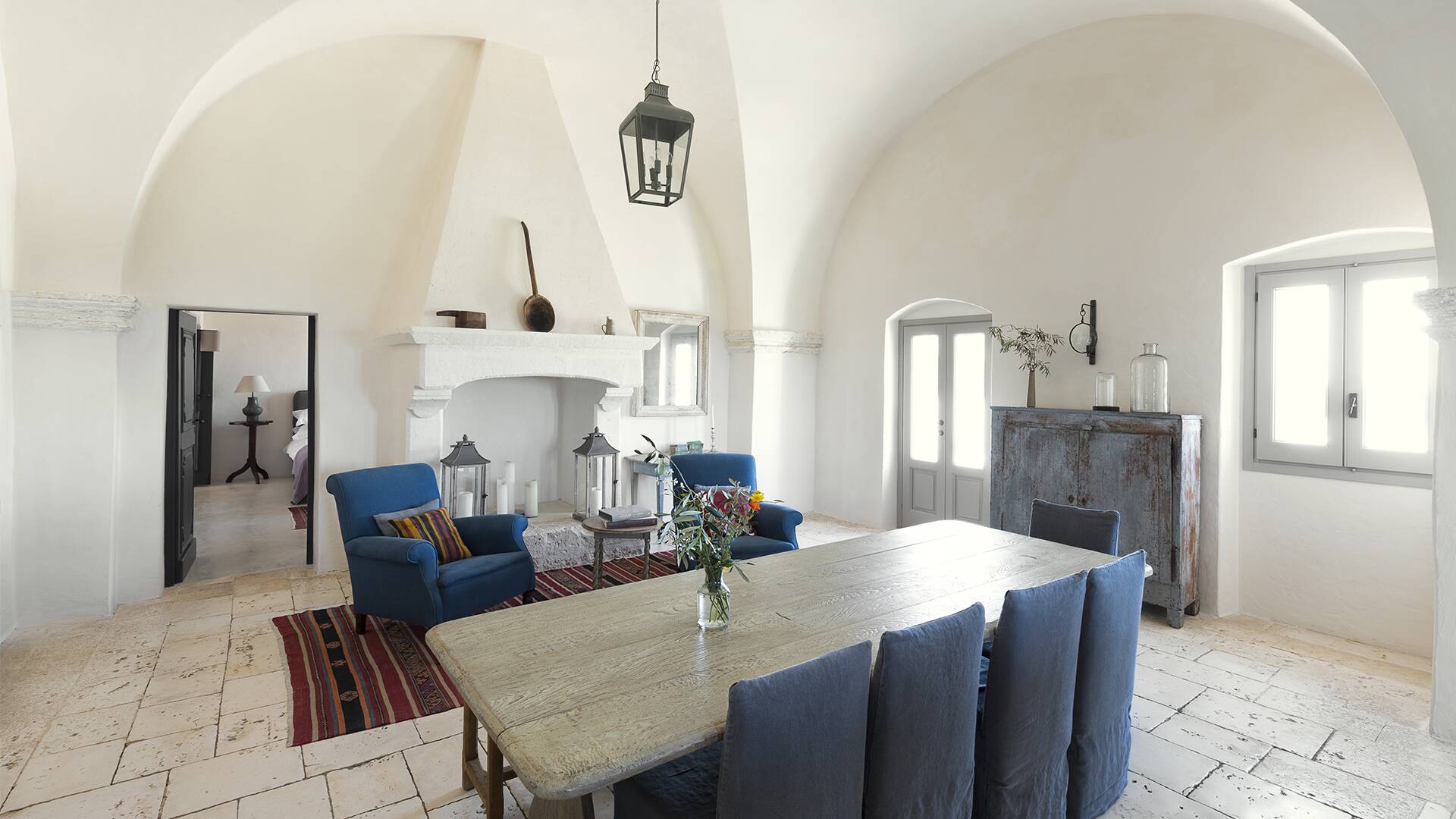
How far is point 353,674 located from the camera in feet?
11.4

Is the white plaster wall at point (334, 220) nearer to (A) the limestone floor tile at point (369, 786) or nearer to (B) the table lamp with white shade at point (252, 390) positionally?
(A) the limestone floor tile at point (369, 786)

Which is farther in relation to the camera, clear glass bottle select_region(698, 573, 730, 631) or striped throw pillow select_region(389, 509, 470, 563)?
striped throw pillow select_region(389, 509, 470, 563)

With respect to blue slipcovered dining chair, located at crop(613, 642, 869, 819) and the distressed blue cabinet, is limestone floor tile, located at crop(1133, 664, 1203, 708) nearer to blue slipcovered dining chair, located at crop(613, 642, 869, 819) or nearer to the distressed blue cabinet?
the distressed blue cabinet

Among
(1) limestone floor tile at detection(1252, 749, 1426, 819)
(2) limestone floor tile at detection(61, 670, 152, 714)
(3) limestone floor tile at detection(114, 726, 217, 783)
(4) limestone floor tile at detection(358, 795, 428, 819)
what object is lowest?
(4) limestone floor tile at detection(358, 795, 428, 819)

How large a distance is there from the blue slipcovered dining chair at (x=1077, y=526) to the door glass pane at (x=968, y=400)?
2.47 metres

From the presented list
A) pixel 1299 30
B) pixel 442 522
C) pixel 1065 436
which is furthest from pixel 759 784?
pixel 1299 30

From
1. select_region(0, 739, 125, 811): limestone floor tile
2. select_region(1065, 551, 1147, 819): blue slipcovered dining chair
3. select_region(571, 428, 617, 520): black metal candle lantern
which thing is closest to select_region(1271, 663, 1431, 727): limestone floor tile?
select_region(1065, 551, 1147, 819): blue slipcovered dining chair

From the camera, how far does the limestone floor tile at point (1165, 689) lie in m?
3.26

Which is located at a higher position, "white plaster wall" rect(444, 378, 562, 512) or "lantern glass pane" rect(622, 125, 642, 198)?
"lantern glass pane" rect(622, 125, 642, 198)

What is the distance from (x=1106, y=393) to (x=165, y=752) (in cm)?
524

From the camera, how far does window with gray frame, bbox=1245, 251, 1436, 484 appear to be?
3.80 metres

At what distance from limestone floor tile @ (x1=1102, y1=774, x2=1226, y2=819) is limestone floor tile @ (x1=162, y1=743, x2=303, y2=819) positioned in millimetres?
2957

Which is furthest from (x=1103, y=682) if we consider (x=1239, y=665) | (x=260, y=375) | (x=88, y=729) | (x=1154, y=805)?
A: (x=260, y=375)

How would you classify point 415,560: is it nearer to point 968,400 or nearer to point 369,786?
point 369,786
